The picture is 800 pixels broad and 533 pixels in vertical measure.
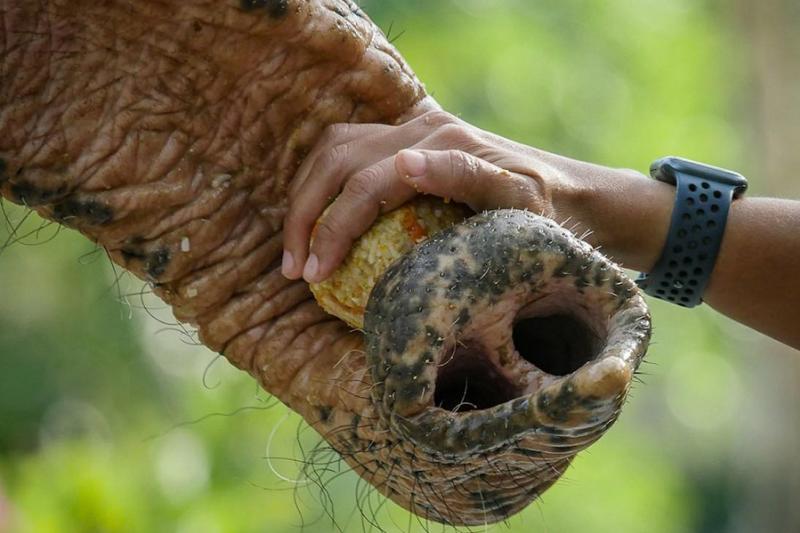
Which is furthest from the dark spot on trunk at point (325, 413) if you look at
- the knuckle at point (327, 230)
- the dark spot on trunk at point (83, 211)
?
the dark spot on trunk at point (83, 211)

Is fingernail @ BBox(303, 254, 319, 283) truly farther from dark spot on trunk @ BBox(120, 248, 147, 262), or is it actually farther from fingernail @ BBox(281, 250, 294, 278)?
dark spot on trunk @ BBox(120, 248, 147, 262)

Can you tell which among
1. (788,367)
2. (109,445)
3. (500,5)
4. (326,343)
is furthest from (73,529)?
(788,367)

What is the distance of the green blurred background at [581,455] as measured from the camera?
6500mm

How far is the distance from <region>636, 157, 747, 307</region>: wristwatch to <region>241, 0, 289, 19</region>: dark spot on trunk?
41.3 inches

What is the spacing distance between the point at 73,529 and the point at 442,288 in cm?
440

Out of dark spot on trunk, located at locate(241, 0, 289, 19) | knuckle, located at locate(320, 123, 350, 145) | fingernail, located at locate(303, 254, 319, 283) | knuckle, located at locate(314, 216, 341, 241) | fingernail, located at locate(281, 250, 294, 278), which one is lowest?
fingernail, located at locate(281, 250, 294, 278)

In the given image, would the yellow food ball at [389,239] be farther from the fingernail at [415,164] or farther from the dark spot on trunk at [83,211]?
the dark spot on trunk at [83,211]

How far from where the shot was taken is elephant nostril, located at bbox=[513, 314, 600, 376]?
82.7 inches

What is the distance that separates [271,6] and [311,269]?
21.4 inches

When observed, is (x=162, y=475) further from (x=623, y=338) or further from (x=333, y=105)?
(x=623, y=338)

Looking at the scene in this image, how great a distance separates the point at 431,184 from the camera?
222cm

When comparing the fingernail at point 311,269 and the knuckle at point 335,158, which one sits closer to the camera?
the fingernail at point 311,269

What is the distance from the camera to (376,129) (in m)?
2.50

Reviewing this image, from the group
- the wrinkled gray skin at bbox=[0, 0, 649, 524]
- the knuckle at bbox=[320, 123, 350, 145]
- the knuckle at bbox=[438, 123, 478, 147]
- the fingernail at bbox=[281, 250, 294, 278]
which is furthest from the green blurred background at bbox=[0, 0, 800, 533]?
the knuckle at bbox=[438, 123, 478, 147]
